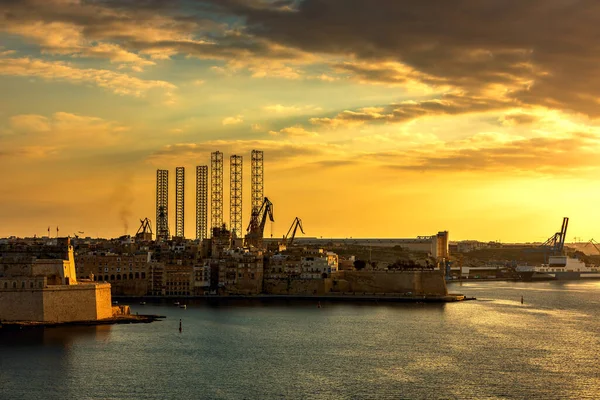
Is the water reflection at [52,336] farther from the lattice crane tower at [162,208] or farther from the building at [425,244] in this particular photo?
the building at [425,244]

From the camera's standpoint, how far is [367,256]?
13650 centimetres

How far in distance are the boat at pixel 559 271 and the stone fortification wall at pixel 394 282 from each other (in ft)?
186

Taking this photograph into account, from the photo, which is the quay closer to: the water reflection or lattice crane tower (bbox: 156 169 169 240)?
the water reflection

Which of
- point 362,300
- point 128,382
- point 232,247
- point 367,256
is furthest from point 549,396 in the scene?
point 367,256

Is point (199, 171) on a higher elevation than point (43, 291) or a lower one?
higher

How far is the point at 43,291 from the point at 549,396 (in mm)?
30057

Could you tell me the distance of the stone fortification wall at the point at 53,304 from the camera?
53938mm

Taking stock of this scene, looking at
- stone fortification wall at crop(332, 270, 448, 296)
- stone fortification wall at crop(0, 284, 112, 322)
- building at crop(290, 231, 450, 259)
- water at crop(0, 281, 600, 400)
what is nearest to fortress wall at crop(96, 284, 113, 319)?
stone fortification wall at crop(0, 284, 112, 322)

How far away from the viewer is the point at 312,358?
4350 centimetres

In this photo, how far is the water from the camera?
3594 cm

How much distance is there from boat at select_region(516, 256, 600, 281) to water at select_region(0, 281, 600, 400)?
77379 mm

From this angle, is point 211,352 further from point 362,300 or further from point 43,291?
point 362,300

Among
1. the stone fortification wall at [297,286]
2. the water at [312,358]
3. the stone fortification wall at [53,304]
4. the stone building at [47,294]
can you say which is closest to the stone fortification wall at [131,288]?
the stone fortification wall at [297,286]

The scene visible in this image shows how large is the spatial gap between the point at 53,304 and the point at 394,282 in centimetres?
3516
